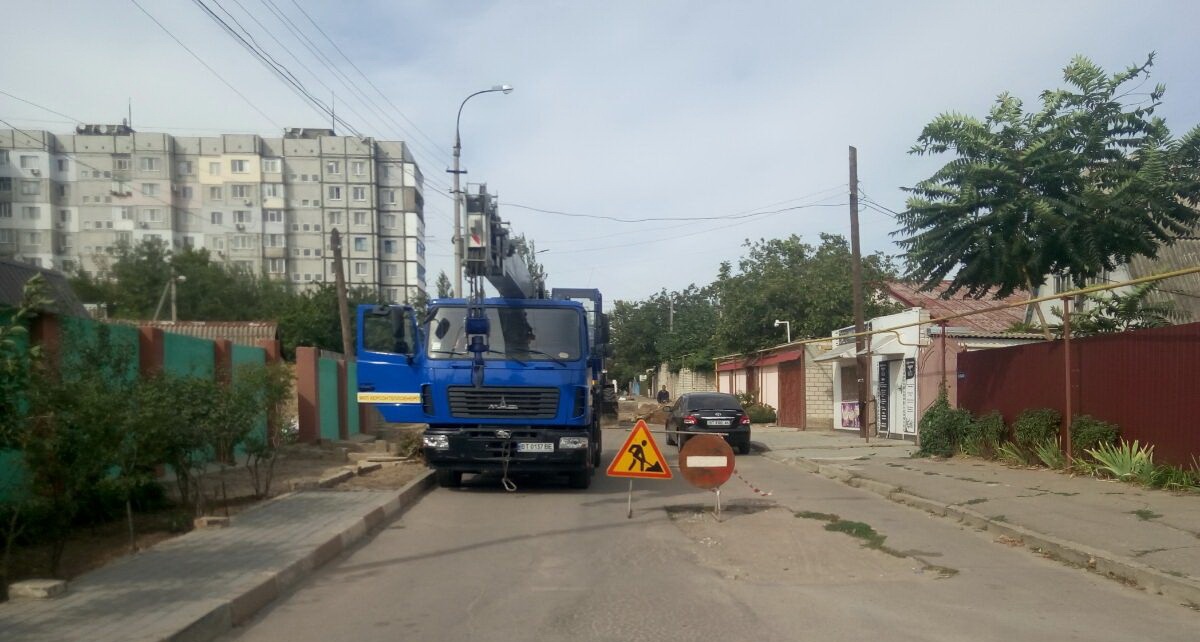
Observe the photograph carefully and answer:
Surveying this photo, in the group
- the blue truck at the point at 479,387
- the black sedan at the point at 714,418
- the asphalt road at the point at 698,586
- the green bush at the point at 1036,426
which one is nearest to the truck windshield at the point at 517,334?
the blue truck at the point at 479,387

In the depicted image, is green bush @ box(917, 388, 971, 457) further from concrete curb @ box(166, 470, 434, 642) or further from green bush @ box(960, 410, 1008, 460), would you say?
concrete curb @ box(166, 470, 434, 642)

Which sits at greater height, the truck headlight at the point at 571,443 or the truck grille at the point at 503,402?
the truck grille at the point at 503,402

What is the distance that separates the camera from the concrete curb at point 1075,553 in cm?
719

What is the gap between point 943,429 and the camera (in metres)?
18.6

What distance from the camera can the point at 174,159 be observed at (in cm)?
7419

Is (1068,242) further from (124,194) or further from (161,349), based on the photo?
(124,194)

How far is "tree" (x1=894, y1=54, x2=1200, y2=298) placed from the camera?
15.3 meters

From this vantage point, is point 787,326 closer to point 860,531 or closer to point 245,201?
point 860,531

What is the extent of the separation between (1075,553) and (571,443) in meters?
6.97

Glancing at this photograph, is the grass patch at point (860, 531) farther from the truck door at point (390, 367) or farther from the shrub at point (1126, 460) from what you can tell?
the truck door at point (390, 367)

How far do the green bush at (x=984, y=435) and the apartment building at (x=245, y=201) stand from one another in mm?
55982

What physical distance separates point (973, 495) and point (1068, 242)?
18.3ft

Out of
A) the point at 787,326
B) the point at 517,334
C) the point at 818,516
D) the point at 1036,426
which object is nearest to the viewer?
the point at 818,516

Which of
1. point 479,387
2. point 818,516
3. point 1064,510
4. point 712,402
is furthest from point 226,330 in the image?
point 1064,510
